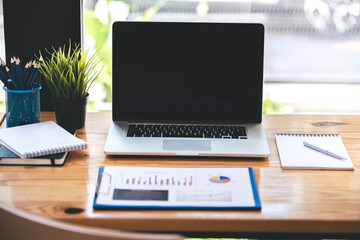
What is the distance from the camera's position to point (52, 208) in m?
1.13

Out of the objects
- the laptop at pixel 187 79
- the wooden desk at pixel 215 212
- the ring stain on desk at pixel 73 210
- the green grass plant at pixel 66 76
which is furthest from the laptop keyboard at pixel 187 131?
the ring stain on desk at pixel 73 210

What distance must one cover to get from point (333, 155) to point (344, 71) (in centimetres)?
61

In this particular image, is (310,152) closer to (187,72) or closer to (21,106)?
(187,72)

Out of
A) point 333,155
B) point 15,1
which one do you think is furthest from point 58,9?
point 333,155

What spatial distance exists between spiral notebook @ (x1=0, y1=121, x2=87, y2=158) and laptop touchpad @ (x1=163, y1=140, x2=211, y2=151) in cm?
23

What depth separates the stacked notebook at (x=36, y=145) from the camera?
1.33 m

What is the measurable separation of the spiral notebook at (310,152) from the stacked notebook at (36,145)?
22.0 inches

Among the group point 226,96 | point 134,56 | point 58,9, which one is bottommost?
point 226,96

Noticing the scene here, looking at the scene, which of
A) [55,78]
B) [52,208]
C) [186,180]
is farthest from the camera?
[55,78]

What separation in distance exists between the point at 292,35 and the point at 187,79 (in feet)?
1.68

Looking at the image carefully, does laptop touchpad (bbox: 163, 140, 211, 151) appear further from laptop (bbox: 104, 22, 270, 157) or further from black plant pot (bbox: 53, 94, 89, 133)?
black plant pot (bbox: 53, 94, 89, 133)

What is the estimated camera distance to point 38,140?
1.39 meters

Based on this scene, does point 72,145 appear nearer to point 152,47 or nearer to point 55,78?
point 55,78

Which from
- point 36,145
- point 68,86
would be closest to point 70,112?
point 68,86
